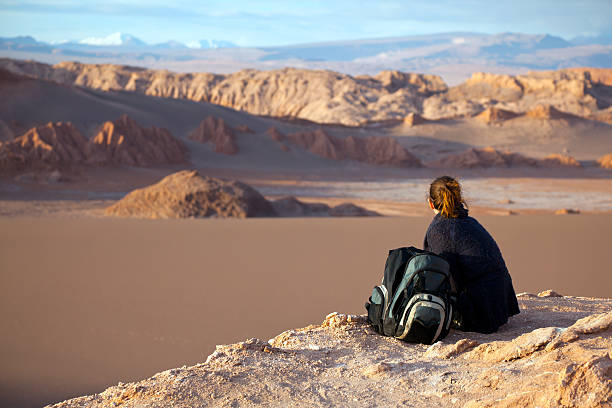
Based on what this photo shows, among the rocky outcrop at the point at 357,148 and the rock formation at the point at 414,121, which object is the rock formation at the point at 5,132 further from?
the rock formation at the point at 414,121

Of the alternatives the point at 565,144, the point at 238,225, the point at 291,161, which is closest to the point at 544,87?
the point at 565,144

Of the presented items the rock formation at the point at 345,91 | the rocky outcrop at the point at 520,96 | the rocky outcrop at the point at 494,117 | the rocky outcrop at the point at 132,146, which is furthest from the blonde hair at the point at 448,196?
the rocky outcrop at the point at 520,96

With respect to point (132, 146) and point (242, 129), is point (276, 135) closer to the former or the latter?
point (242, 129)

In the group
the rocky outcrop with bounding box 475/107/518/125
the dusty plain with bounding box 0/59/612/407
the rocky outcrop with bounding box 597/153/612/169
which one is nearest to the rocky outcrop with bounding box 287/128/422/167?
the dusty plain with bounding box 0/59/612/407

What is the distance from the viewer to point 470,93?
5878 cm

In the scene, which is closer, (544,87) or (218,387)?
(218,387)

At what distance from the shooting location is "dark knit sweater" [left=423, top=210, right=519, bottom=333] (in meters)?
3.82

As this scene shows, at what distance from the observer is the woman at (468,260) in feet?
12.5

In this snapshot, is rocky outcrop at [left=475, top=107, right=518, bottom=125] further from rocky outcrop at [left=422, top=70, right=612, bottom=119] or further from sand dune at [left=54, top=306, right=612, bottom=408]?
sand dune at [left=54, top=306, right=612, bottom=408]

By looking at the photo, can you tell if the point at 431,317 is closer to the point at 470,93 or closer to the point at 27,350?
the point at 27,350

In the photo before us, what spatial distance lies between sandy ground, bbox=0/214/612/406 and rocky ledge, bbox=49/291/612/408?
1285 millimetres

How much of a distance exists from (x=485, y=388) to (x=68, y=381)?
2.65m

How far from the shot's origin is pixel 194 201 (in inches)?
555

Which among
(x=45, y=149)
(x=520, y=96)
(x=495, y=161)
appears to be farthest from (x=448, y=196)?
(x=520, y=96)
